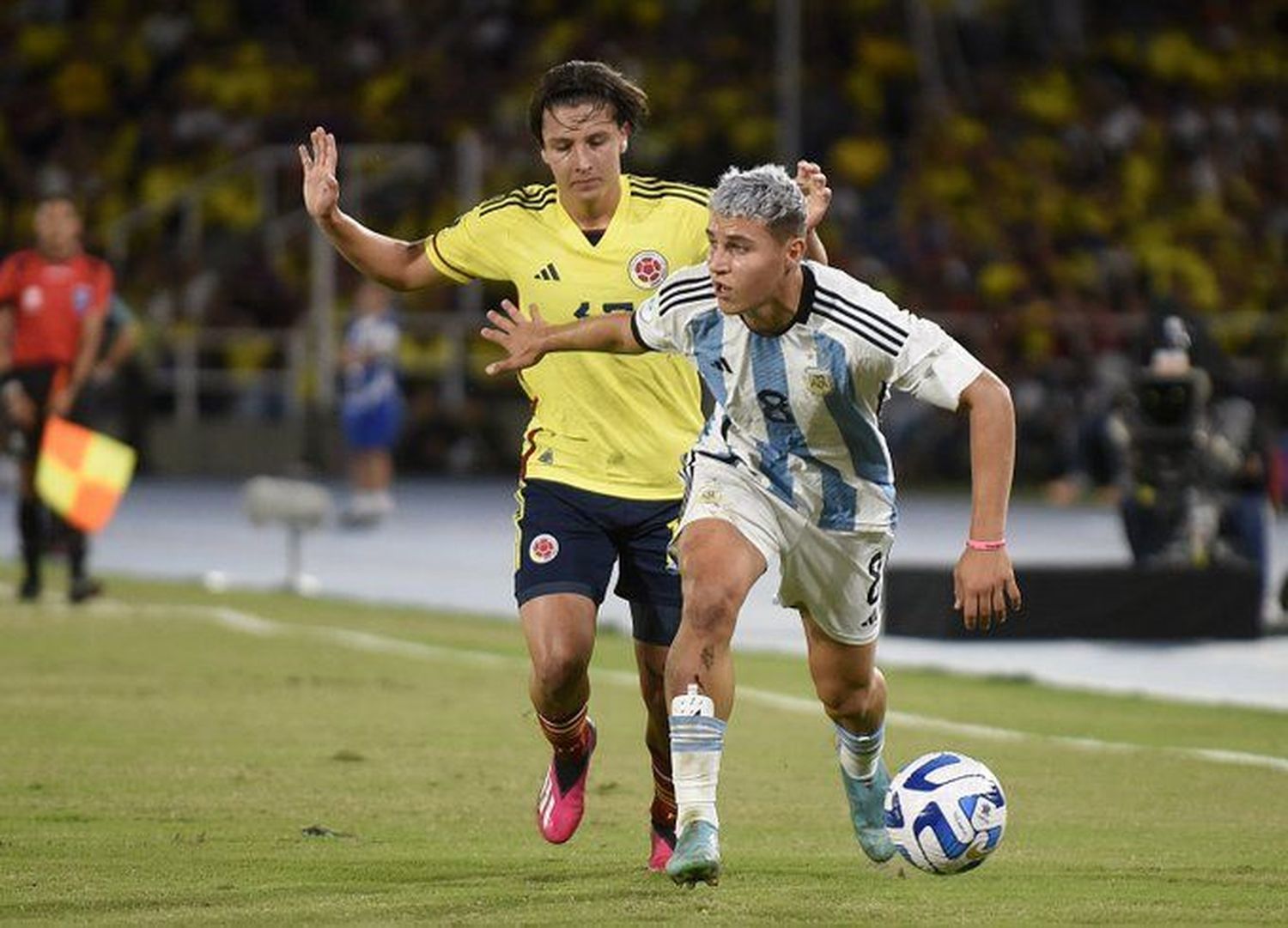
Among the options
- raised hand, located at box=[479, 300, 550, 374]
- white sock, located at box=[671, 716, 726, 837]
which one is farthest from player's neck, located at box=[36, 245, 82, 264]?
white sock, located at box=[671, 716, 726, 837]

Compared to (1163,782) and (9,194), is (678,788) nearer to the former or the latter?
(1163,782)

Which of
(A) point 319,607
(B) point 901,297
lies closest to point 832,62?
(B) point 901,297

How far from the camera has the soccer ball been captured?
7969 millimetres

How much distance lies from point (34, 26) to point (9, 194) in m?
3.21

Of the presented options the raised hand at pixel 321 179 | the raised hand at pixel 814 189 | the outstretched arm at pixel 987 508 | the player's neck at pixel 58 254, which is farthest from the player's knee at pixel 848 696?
the player's neck at pixel 58 254

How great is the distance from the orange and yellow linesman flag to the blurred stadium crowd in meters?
14.4

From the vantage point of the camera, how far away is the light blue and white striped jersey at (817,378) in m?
7.85

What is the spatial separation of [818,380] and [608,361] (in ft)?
3.24

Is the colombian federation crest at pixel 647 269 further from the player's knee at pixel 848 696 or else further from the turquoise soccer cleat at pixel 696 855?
the turquoise soccer cleat at pixel 696 855

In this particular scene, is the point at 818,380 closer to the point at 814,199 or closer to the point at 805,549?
the point at 805,549

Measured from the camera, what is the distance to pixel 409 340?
34219 millimetres

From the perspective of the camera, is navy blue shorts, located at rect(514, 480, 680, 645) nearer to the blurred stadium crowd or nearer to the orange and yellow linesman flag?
the orange and yellow linesman flag

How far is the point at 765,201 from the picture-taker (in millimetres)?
7824

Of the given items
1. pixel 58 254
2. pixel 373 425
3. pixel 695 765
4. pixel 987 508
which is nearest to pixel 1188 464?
pixel 58 254
